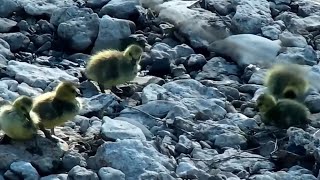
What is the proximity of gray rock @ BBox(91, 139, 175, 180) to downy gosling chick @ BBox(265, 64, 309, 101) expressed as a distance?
1489mm

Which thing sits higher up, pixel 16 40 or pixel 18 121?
pixel 18 121

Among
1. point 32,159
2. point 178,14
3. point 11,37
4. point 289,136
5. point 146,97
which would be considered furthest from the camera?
point 178,14

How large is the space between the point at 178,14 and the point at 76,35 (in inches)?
40.8

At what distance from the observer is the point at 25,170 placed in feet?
18.4

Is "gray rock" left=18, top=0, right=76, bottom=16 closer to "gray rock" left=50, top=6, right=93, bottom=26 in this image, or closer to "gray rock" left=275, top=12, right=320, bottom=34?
"gray rock" left=50, top=6, right=93, bottom=26

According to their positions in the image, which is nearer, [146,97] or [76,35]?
[146,97]

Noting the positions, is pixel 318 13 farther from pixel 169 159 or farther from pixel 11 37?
pixel 169 159

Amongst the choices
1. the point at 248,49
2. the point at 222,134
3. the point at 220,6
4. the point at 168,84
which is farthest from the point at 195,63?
the point at 222,134

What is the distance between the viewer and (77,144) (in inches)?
240

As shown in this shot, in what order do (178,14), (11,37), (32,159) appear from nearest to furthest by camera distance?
1. (32,159)
2. (11,37)
3. (178,14)

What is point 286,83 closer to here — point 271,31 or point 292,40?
point 292,40

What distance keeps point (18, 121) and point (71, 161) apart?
0.40m

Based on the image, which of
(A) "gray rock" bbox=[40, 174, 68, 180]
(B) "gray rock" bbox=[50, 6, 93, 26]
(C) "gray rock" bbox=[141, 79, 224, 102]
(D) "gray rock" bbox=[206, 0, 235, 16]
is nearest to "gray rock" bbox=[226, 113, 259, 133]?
(C) "gray rock" bbox=[141, 79, 224, 102]

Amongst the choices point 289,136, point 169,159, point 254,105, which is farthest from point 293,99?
point 169,159
